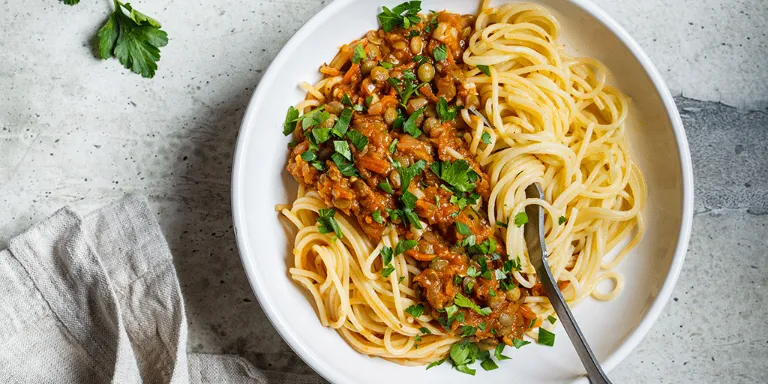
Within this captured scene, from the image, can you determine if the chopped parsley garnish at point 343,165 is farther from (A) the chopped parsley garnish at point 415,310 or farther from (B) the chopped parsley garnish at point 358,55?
(A) the chopped parsley garnish at point 415,310

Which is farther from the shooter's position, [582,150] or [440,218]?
[582,150]

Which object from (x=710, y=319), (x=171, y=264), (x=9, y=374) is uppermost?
(x=171, y=264)

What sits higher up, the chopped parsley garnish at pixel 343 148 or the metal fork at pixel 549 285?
the chopped parsley garnish at pixel 343 148

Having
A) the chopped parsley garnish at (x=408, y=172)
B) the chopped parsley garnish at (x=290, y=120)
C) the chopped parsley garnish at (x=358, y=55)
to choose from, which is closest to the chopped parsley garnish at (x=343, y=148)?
the chopped parsley garnish at (x=408, y=172)

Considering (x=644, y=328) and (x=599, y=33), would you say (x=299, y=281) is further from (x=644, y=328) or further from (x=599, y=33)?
(x=599, y=33)

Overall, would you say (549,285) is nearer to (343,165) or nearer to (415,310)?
(415,310)

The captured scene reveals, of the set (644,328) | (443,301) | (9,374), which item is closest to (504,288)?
(443,301)

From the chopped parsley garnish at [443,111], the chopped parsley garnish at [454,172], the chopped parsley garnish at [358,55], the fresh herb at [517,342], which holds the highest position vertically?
the chopped parsley garnish at [358,55]
